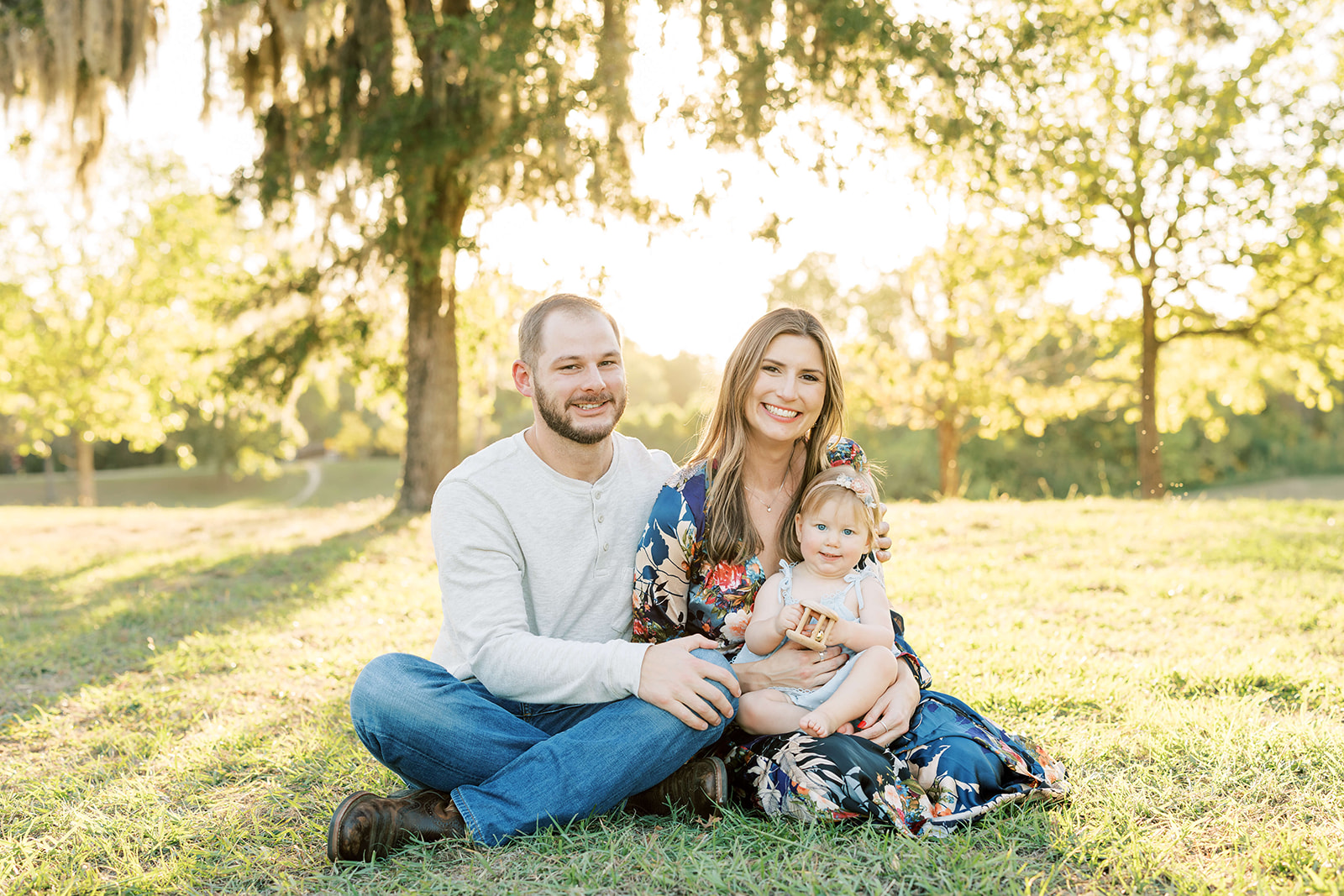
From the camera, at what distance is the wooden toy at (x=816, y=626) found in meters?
2.59

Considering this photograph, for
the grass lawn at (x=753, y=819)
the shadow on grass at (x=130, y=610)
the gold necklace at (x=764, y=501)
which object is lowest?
the shadow on grass at (x=130, y=610)

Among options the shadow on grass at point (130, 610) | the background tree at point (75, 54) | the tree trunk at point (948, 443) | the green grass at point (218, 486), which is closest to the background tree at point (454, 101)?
the background tree at point (75, 54)

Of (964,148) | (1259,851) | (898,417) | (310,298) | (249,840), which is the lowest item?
(249,840)

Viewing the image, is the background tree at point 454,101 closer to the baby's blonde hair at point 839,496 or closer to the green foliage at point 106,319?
the baby's blonde hair at point 839,496

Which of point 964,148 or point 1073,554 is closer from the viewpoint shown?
point 1073,554

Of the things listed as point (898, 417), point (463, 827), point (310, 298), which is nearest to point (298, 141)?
point (310, 298)

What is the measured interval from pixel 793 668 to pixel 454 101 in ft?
25.0

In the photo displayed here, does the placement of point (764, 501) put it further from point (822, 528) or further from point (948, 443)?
point (948, 443)

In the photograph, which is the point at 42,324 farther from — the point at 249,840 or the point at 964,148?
the point at 249,840

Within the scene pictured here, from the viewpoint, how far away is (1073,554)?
280 inches

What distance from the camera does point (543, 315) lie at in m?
2.83

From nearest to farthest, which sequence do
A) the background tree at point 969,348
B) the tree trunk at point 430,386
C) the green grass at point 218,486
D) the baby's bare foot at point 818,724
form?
the baby's bare foot at point 818,724, the tree trunk at point 430,386, the background tree at point 969,348, the green grass at point 218,486

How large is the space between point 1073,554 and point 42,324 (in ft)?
72.6

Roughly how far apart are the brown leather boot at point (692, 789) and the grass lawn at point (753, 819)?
2.6 inches
